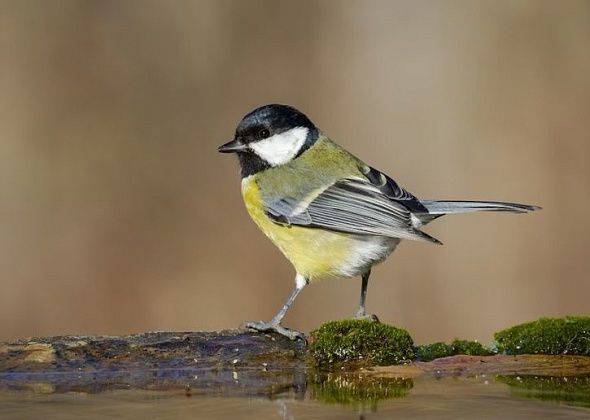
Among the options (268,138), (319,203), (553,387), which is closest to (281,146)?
(268,138)

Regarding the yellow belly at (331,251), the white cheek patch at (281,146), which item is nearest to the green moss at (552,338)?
the yellow belly at (331,251)

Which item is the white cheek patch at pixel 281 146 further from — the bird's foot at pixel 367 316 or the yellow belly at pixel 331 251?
the bird's foot at pixel 367 316

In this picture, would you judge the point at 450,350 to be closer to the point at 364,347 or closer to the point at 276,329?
the point at 364,347

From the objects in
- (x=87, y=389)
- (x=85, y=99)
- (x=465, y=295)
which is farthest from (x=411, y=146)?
(x=87, y=389)

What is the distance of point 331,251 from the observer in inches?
167

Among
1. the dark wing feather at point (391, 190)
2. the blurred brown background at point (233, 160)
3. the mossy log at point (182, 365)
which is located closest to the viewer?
the mossy log at point (182, 365)

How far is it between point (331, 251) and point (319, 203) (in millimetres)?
237

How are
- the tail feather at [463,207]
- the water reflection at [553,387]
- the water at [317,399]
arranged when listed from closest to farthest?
the water at [317,399], the water reflection at [553,387], the tail feather at [463,207]

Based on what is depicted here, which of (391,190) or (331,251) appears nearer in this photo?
(331,251)

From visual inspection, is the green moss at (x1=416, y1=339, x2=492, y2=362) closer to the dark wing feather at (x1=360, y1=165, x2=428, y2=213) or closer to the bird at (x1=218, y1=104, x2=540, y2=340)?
the bird at (x1=218, y1=104, x2=540, y2=340)

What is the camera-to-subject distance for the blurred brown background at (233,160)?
6.85 meters

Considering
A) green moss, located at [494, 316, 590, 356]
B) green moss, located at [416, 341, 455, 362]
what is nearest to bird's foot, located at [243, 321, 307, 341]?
green moss, located at [416, 341, 455, 362]

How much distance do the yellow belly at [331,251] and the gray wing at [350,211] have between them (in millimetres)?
50

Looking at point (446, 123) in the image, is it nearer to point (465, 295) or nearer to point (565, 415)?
point (465, 295)
